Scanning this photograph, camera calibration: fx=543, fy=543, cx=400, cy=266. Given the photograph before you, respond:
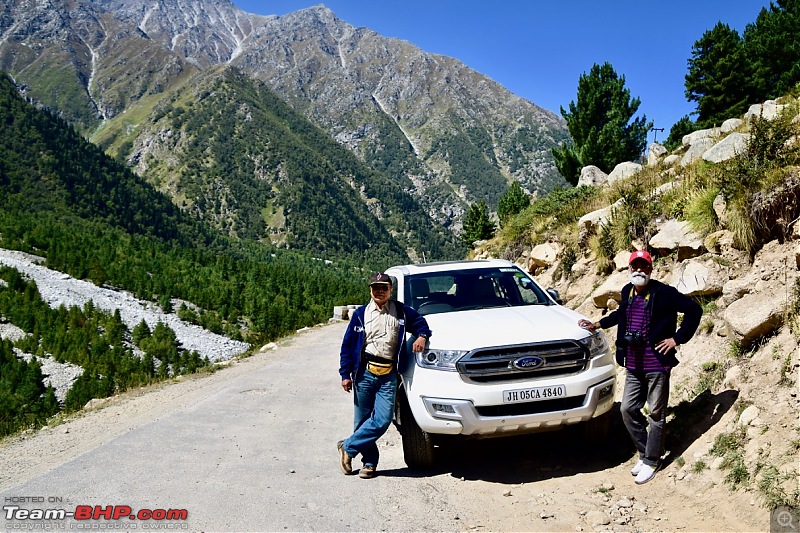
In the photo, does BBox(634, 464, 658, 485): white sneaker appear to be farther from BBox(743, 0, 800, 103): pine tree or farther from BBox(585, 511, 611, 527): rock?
BBox(743, 0, 800, 103): pine tree

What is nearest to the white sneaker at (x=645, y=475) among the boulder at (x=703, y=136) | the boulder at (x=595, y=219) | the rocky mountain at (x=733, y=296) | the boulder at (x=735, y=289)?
the rocky mountain at (x=733, y=296)

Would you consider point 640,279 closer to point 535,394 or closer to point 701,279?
point 535,394

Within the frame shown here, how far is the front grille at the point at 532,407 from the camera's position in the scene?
4707 mm

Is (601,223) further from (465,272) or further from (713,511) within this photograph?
(713,511)

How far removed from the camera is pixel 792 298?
16.6 feet

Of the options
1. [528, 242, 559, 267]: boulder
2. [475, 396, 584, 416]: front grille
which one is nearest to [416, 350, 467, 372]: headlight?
[475, 396, 584, 416]: front grille

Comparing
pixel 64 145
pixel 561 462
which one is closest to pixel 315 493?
pixel 561 462

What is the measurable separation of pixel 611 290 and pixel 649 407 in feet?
15.4

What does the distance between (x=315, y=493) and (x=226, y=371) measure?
8.71 m

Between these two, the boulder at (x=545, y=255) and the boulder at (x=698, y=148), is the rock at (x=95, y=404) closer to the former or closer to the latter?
the boulder at (x=545, y=255)

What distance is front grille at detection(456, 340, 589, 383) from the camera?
4.74m

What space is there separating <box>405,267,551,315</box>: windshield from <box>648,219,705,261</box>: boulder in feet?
10.0

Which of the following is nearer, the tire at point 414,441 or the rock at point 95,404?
the tire at point 414,441

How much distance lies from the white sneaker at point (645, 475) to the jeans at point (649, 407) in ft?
0.14
